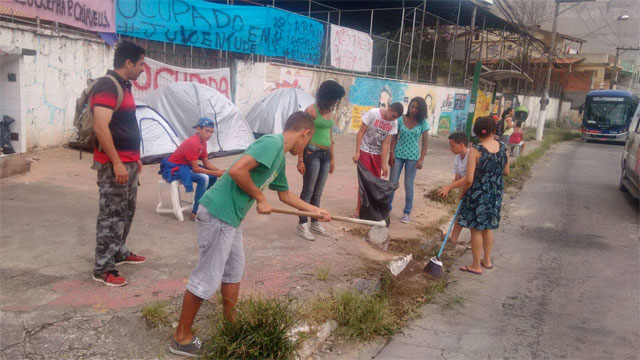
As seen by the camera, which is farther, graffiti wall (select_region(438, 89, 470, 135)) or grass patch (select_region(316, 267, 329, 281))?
graffiti wall (select_region(438, 89, 470, 135))

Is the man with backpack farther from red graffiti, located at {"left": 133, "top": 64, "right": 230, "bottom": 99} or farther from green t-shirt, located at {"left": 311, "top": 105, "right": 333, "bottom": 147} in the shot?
red graffiti, located at {"left": 133, "top": 64, "right": 230, "bottom": 99}

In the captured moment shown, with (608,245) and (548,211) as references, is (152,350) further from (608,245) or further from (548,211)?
(548,211)

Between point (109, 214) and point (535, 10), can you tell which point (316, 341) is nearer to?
point (109, 214)

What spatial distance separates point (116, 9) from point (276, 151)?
801 centimetres

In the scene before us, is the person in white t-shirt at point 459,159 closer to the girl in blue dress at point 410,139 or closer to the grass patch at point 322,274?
the girl in blue dress at point 410,139

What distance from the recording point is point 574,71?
130 ft

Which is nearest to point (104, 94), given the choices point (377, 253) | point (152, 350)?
point (152, 350)

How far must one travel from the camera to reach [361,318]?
11.4 ft

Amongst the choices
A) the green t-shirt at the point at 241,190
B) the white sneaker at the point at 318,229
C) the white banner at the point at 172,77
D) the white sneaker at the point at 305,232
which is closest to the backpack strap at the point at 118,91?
the green t-shirt at the point at 241,190

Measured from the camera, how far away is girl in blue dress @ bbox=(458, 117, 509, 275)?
15.4 feet

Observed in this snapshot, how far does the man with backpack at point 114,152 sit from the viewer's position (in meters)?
3.38

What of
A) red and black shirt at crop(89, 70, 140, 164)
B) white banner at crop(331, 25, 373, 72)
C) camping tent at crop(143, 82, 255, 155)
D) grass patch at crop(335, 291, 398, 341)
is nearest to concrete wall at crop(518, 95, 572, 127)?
white banner at crop(331, 25, 373, 72)

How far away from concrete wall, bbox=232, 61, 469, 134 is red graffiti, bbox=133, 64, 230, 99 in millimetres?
781

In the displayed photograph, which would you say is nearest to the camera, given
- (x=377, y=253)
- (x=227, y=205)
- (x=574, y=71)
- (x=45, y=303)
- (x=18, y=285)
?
(x=227, y=205)
